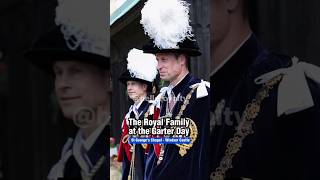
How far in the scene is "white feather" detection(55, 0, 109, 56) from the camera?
121 inches

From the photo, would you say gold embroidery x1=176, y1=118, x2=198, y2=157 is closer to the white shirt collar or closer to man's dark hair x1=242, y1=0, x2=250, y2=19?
the white shirt collar

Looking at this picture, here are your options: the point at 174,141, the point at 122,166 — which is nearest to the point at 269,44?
the point at 174,141

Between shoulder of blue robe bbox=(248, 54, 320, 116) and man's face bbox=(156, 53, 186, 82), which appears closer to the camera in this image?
shoulder of blue robe bbox=(248, 54, 320, 116)

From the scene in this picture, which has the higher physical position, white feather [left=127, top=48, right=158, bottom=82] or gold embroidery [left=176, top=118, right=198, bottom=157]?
white feather [left=127, top=48, right=158, bottom=82]

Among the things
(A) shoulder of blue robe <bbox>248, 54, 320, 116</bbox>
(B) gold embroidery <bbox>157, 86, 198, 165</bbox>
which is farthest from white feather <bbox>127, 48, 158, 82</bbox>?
(A) shoulder of blue robe <bbox>248, 54, 320, 116</bbox>

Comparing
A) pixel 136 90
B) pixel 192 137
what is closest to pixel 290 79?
pixel 192 137

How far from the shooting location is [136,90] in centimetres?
321

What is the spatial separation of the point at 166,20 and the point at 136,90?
21.3 inches

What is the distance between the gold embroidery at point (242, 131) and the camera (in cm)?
310

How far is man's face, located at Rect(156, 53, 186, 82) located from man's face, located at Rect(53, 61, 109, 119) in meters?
0.42

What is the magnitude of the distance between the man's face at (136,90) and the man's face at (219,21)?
1.94 feet

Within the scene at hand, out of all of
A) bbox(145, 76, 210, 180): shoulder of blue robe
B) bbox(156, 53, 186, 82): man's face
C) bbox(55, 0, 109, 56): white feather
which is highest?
bbox(55, 0, 109, 56): white feather

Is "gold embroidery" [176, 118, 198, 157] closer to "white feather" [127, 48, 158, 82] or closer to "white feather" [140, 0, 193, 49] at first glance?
"white feather" [127, 48, 158, 82]

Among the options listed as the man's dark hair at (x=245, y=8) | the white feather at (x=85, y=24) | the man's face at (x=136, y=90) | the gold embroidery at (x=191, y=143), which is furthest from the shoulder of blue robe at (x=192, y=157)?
the white feather at (x=85, y=24)
